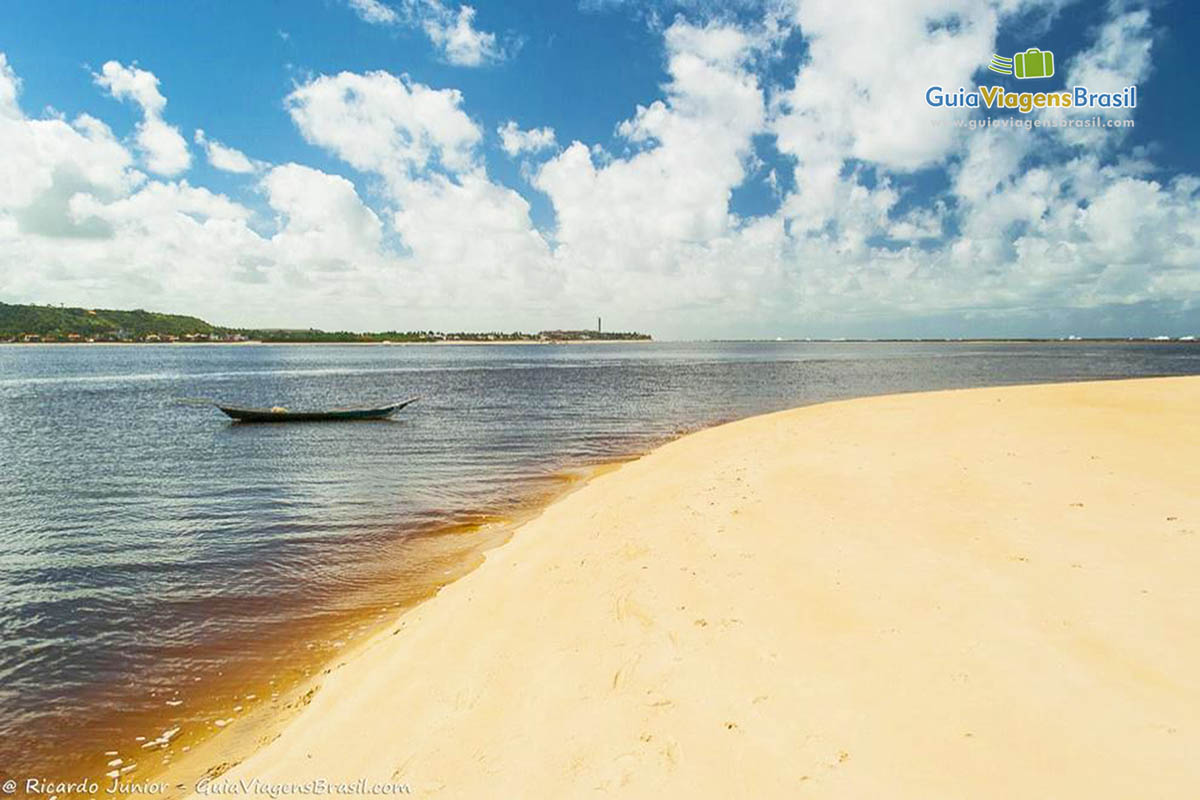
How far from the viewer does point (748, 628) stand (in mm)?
6352

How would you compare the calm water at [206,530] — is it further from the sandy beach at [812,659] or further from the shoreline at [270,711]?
the sandy beach at [812,659]

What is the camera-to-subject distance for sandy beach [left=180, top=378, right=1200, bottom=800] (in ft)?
14.0

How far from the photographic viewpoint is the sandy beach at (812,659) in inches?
169

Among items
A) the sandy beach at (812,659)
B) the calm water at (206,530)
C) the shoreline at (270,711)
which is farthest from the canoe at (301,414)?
the sandy beach at (812,659)

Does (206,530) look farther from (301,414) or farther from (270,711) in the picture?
(301,414)

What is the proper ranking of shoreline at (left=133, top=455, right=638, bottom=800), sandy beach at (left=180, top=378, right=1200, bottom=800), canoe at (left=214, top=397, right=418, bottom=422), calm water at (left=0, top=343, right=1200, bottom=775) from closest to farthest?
sandy beach at (left=180, top=378, right=1200, bottom=800) < shoreline at (left=133, top=455, right=638, bottom=800) < calm water at (left=0, top=343, right=1200, bottom=775) < canoe at (left=214, top=397, right=418, bottom=422)

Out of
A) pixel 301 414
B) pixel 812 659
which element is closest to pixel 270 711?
pixel 812 659

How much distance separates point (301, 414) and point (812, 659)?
37.1 meters

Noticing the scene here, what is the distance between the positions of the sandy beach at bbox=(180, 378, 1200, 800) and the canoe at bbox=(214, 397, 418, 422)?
96.8ft

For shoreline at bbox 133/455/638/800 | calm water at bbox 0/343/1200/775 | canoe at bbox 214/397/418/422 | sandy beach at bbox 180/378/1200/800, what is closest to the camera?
sandy beach at bbox 180/378/1200/800

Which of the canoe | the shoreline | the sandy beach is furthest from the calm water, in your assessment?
the sandy beach

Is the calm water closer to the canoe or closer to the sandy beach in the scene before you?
the canoe

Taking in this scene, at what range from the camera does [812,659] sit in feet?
18.4

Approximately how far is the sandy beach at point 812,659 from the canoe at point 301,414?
29506mm
